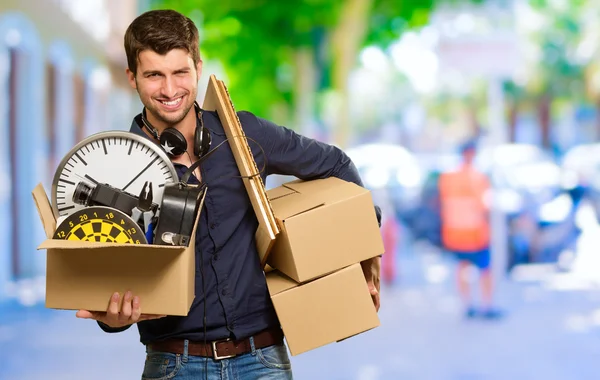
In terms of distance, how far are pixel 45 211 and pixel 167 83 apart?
388 mm

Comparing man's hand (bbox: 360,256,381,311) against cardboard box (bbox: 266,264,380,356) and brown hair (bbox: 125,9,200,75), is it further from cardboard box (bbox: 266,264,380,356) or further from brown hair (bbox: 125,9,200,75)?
brown hair (bbox: 125,9,200,75)

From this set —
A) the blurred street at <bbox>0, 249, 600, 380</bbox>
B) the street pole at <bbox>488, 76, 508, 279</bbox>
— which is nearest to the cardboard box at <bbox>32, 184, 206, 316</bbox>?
the blurred street at <bbox>0, 249, 600, 380</bbox>

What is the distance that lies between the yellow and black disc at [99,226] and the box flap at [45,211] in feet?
0.17

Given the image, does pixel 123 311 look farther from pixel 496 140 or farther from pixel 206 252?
pixel 496 140

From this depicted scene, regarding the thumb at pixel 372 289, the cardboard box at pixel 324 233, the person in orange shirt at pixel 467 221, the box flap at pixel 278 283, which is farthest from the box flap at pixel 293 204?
the person in orange shirt at pixel 467 221

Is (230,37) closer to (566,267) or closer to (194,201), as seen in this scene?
(566,267)

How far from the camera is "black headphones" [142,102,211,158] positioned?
1.98 metres

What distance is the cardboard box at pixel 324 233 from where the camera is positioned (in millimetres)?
2021

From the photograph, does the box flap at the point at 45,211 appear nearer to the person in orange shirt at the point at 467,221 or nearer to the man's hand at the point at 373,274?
the man's hand at the point at 373,274

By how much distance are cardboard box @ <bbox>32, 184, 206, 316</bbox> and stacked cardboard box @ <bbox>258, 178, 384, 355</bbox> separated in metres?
0.29

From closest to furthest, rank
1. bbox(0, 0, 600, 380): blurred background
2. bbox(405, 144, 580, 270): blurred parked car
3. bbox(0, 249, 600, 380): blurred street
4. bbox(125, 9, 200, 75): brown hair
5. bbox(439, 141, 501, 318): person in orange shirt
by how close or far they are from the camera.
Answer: bbox(125, 9, 200, 75): brown hair → bbox(0, 249, 600, 380): blurred street → bbox(0, 0, 600, 380): blurred background → bbox(439, 141, 501, 318): person in orange shirt → bbox(405, 144, 580, 270): blurred parked car

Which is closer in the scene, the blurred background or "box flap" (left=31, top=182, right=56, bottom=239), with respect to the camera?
"box flap" (left=31, top=182, right=56, bottom=239)

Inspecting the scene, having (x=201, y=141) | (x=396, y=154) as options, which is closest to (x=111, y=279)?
(x=201, y=141)

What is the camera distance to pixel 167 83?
1948mm
